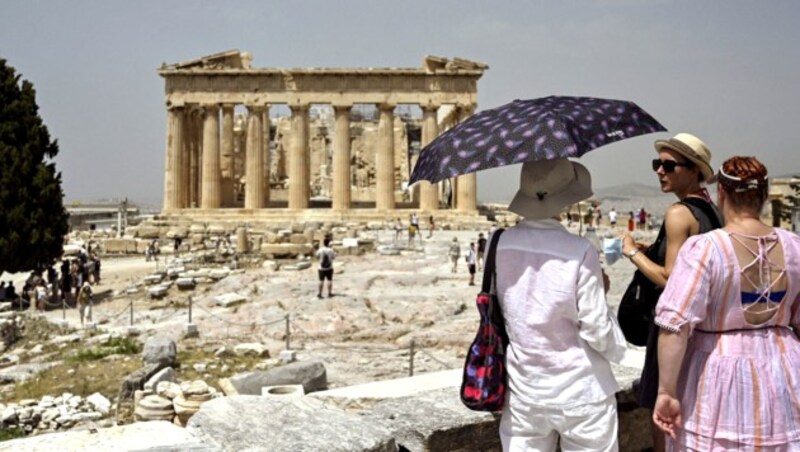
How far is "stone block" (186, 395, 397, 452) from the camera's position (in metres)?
3.55

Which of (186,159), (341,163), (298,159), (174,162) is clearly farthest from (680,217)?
(186,159)

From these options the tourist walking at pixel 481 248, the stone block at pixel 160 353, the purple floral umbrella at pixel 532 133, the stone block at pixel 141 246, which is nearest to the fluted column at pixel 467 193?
→ the stone block at pixel 141 246

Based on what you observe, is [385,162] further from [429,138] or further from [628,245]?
[628,245]

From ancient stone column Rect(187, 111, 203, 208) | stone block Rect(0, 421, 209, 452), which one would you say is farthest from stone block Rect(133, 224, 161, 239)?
stone block Rect(0, 421, 209, 452)

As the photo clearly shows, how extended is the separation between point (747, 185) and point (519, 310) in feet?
3.88

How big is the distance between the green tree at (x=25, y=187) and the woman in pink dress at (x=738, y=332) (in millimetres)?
24615

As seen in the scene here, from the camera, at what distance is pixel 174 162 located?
42625mm

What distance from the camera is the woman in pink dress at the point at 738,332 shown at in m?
3.29

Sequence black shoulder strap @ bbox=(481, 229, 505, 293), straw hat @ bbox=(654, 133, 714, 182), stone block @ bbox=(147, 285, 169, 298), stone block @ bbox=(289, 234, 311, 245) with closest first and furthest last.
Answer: black shoulder strap @ bbox=(481, 229, 505, 293), straw hat @ bbox=(654, 133, 714, 182), stone block @ bbox=(147, 285, 169, 298), stone block @ bbox=(289, 234, 311, 245)

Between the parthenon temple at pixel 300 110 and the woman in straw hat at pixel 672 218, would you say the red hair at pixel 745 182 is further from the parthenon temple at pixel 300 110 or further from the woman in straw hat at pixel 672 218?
the parthenon temple at pixel 300 110

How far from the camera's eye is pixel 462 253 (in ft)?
90.5

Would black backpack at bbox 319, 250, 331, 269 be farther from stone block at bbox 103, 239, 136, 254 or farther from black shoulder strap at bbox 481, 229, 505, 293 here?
stone block at bbox 103, 239, 136, 254

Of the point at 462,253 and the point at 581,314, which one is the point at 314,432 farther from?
the point at 462,253

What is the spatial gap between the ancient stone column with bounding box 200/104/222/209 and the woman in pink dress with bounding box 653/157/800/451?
4080 centimetres
